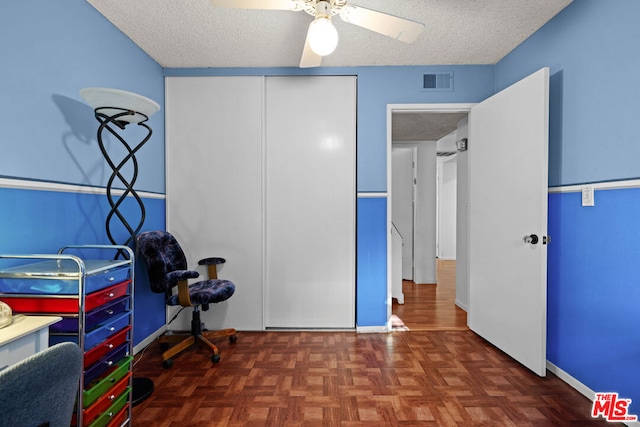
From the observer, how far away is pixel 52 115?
5.57 feet

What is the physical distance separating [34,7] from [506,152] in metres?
3.16

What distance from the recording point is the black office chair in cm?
227

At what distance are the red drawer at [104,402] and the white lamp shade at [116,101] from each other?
1494 millimetres

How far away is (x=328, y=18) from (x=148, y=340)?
2.83 m

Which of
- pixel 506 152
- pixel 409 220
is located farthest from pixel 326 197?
pixel 409 220

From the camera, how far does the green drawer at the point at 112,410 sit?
1378mm

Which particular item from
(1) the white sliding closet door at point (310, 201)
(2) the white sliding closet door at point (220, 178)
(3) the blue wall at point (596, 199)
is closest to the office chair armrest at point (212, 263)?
(2) the white sliding closet door at point (220, 178)

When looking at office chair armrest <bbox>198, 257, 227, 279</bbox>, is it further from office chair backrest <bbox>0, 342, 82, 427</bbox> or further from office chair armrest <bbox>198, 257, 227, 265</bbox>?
office chair backrest <bbox>0, 342, 82, 427</bbox>

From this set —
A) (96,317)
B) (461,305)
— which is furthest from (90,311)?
(461,305)

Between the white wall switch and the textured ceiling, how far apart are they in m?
1.26

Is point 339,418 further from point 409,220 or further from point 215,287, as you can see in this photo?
point 409,220

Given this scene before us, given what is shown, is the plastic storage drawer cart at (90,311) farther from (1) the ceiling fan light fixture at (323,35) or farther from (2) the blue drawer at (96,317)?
(1) the ceiling fan light fixture at (323,35)

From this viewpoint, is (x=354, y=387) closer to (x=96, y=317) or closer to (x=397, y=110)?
(x=96, y=317)

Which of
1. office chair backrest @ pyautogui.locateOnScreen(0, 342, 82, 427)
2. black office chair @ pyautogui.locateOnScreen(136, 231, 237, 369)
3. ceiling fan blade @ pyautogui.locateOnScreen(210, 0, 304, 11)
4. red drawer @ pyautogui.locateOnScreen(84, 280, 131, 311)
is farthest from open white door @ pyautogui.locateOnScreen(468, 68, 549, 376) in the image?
red drawer @ pyautogui.locateOnScreen(84, 280, 131, 311)
